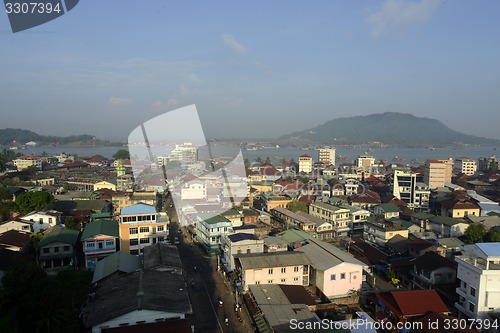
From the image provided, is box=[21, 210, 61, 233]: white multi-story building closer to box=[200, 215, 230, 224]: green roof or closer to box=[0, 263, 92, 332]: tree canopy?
box=[200, 215, 230, 224]: green roof

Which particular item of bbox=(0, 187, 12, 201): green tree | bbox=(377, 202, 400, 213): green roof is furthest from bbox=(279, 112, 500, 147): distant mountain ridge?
bbox=(0, 187, 12, 201): green tree

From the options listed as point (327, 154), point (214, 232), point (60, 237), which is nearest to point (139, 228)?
point (60, 237)

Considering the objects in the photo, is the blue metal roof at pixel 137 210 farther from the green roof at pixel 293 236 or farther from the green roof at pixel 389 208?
the green roof at pixel 389 208

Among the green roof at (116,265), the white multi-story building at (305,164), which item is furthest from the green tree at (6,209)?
the white multi-story building at (305,164)

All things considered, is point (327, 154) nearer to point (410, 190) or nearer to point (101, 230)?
point (410, 190)

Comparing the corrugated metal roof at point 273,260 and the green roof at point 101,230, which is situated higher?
the green roof at point 101,230
